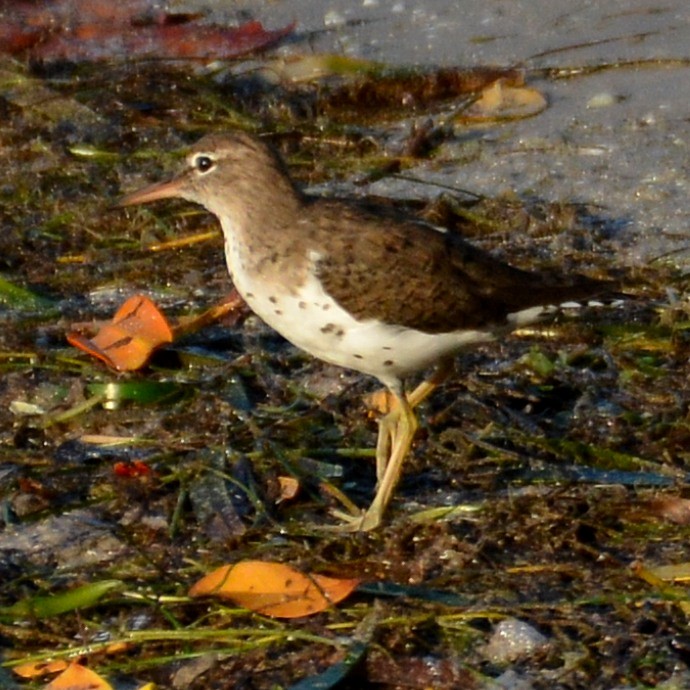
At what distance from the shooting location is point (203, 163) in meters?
5.73

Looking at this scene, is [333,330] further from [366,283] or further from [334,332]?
[366,283]

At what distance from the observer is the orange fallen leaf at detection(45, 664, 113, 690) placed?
4.34 meters

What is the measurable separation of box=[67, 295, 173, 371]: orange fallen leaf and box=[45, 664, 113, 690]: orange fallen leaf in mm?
1885

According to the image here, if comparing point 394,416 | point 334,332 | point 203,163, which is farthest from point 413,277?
point 203,163

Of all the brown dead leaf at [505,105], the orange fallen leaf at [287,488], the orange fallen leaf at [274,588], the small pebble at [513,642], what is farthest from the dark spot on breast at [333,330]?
the brown dead leaf at [505,105]

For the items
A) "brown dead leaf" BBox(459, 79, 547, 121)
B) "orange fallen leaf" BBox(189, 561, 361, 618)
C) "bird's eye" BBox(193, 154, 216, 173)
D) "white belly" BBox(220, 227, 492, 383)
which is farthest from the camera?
"brown dead leaf" BBox(459, 79, 547, 121)

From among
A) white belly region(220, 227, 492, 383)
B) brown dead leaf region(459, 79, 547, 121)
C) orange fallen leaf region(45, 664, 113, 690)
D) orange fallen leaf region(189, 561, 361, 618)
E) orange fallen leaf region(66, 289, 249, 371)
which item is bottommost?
orange fallen leaf region(189, 561, 361, 618)

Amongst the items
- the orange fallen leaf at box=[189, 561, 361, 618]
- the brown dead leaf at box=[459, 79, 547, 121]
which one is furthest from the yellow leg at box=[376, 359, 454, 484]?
the brown dead leaf at box=[459, 79, 547, 121]

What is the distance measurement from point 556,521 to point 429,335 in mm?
705

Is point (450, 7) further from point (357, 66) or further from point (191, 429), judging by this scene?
point (191, 429)

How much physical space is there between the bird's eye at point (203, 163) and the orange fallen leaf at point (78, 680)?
193 centimetres

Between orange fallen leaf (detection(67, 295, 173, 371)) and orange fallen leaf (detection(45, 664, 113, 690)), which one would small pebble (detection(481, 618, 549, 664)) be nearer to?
orange fallen leaf (detection(45, 664, 113, 690))

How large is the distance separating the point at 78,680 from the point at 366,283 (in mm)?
1533

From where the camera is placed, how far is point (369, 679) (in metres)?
4.43
